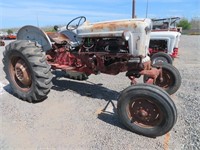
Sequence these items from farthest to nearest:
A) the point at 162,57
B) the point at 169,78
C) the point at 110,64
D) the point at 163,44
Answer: the point at 163,44 < the point at 162,57 < the point at 169,78 < the point at 110,64

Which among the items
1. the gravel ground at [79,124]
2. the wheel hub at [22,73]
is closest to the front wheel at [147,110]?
the gravel ground at [79,124]

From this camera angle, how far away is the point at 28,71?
4.47 metres

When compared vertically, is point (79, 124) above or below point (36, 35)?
below

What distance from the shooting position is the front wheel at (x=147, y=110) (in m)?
3.13

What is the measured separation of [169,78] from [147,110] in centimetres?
170

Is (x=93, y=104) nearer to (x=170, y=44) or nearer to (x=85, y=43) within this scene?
(x=85, y=43)

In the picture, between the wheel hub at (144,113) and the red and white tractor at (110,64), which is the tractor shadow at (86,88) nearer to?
the red and white tractor at (110,64)

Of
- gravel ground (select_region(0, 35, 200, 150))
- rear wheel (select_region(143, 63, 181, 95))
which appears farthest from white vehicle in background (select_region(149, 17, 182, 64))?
rear wheel (select_region(143, 63, 181, 95))

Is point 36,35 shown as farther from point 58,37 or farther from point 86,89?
point 86,89

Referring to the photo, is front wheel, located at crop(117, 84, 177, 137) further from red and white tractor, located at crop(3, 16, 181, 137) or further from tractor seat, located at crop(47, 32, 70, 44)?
tractor seat, located at crop(47, 32, 70, 44)

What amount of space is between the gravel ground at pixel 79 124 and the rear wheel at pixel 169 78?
0.85 feet

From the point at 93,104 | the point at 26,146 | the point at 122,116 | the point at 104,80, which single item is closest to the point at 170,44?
the point at 104,80

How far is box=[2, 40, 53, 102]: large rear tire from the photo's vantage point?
420 cm

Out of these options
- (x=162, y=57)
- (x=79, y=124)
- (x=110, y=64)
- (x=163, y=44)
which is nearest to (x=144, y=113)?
(x=79, y=124)
